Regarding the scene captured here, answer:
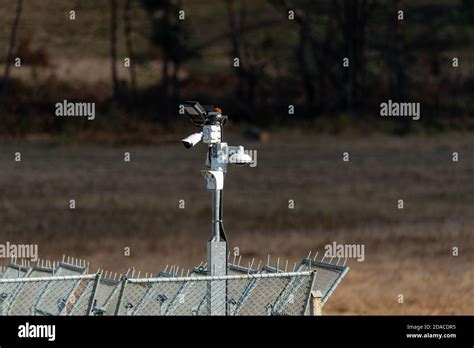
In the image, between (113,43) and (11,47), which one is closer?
(11,47)

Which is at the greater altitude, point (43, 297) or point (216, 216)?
point (216, 216)

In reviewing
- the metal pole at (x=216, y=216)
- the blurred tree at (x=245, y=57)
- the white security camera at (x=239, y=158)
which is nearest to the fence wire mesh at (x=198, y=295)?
the metal pole at (x=216, y=216)

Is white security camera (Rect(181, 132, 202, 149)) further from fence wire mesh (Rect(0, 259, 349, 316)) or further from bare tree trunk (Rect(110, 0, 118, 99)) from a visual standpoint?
bare tree trunk (Rect(110, 0, 118, 99))

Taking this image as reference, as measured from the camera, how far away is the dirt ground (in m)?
55.5

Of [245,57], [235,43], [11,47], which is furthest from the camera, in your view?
[235,43]

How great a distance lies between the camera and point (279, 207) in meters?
68.6

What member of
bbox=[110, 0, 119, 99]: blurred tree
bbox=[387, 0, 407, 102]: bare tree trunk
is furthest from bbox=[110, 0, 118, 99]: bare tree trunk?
bbox=[387, 0, 407, 102]: bare tree trunk

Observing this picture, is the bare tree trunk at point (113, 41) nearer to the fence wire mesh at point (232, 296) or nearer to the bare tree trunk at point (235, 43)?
the bare tree trunk at point (235, 43)

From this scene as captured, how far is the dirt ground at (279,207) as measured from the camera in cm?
5553

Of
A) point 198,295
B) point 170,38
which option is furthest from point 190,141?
point 170,38
